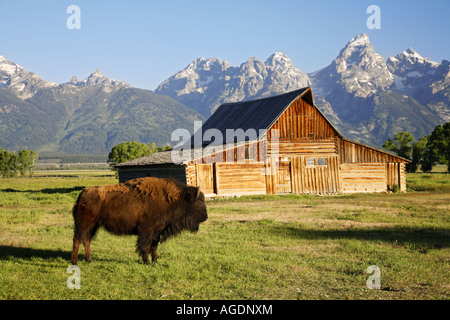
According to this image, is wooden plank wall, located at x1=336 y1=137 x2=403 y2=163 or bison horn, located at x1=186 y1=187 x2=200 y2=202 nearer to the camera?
bison horn, located at x1=186 y1=187 x2=200 y2=202

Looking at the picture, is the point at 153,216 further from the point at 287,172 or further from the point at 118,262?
the point at 287,172

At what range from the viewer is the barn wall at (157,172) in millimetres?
28453

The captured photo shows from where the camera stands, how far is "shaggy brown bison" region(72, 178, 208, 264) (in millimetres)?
8719

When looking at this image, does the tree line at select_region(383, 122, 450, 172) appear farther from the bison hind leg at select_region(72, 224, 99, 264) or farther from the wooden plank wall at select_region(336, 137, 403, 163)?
the bison hind leg at select_region(72, 224, 99, 264)

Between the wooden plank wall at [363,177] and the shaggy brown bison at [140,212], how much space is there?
83.3 feet

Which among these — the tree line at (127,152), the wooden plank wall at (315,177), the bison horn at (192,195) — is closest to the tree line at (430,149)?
the wooden plank wall at (315,177)

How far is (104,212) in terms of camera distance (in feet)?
28.6

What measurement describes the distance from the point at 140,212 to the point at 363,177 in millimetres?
27600

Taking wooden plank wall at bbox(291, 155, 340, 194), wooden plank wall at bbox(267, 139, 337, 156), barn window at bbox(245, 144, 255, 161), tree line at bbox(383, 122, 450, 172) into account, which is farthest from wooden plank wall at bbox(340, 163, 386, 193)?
tree line at bbox(383, 122, 450, 172)

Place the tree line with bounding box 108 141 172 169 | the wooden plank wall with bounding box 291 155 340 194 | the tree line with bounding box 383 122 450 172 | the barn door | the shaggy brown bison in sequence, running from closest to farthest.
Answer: the shaggy brown bison, the barn door, the wooden plank wall with bounding box 291 155 340 194, the tree line with bounding box 383 122 450 172, the tree line with bounding box 108 141 172 169

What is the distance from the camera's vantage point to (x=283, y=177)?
31203mm

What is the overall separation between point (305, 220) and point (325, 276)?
8572mm

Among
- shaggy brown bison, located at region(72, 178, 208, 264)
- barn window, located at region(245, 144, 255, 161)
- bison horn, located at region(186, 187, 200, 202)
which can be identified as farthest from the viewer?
barn window, located at region(245, 144, 255, 161)
